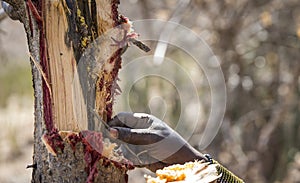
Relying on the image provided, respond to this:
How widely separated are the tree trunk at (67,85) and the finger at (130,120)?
0.05m

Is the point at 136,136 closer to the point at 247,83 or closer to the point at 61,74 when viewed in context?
the point at 61,74

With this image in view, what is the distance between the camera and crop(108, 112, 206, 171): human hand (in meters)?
1.31

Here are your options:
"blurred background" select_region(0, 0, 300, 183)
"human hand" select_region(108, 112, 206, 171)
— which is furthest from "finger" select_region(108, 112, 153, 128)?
"blurred background" select_region(0, 0, 300, 183)

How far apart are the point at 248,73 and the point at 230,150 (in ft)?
1.99

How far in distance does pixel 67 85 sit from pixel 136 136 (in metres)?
0.19

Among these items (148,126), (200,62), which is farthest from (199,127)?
(148,126)

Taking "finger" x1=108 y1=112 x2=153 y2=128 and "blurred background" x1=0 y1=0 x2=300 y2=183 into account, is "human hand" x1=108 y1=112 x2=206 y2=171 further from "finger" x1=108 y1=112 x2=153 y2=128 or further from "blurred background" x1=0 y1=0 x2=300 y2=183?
"blurred background" x1=0 y1=0 x2=300 y2=183

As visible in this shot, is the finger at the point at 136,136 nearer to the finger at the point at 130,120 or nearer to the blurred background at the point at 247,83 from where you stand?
the finger at the point at 130,120

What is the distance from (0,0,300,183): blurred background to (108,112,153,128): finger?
2.43m

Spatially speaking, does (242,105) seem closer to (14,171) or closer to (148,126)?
(14,171)

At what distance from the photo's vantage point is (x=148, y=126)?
1346mm

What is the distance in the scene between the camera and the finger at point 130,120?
1.33 m

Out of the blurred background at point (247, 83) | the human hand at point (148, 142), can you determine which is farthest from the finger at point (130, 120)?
the blurred background at point (247, 83)

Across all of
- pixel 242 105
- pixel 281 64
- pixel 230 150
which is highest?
pixel 281 64
